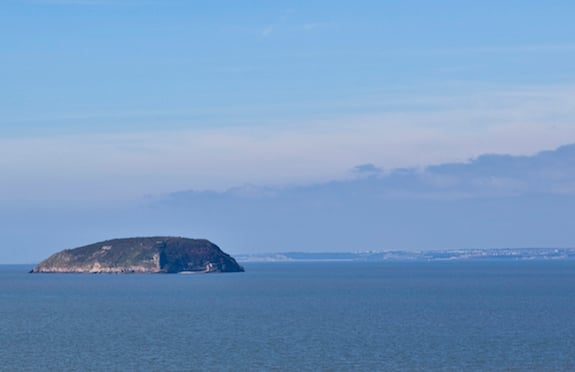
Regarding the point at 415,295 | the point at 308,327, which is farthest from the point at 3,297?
the point at 308,327

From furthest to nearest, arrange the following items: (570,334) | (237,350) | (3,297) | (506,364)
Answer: (3,297) → (570,334) → (237,350) → (506,364)

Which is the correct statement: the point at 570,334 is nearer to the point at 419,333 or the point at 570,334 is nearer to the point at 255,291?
the point at 419,333

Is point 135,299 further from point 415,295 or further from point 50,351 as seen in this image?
point 50,351

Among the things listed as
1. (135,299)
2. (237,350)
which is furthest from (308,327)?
(135,299)

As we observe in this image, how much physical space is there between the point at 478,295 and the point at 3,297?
85179 millimetres

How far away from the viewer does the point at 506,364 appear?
7550cm

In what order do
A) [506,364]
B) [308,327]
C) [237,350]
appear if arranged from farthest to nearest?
1. [308,327]
2. [237,350]
3. [506,364]

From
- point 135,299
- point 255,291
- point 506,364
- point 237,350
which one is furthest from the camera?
point 255,291

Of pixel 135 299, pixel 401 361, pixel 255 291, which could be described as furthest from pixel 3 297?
pixel 401 361

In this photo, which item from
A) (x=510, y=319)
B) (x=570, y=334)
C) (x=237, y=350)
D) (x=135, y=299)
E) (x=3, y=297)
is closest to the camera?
(x=237, y=350)

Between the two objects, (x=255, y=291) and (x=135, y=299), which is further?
(x=255, y=291)

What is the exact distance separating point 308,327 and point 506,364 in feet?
110

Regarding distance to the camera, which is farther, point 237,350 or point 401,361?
point 237,350

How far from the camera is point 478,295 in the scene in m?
171
